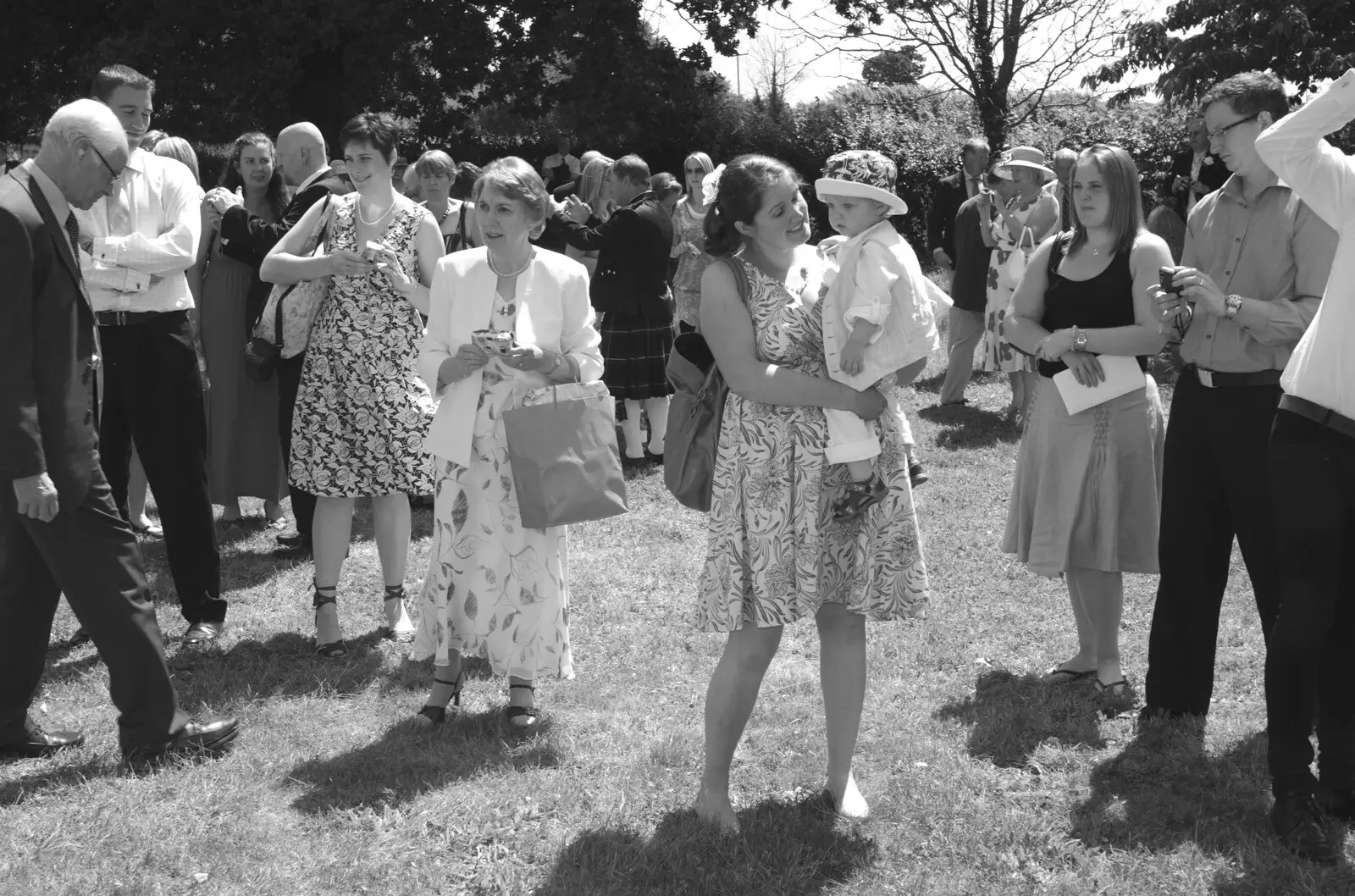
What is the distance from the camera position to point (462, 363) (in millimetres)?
4617

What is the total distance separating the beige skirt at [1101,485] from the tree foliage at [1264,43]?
11386mm

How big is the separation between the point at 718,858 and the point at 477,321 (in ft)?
6.64

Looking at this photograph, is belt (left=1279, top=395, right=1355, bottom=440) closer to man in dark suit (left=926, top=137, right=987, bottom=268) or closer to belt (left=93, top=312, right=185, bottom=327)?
belt (left=93, top=312, right=185, bottom=327)

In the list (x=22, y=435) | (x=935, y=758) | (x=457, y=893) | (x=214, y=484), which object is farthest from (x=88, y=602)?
(x=214, y=484)

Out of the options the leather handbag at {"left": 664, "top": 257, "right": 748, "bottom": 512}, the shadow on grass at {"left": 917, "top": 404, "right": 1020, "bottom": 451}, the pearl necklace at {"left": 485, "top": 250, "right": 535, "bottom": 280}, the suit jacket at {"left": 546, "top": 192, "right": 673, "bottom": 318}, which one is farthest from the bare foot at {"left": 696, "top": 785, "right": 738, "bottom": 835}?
the shadow on grass at {"left": 917, "top": 404, "right": 1020, "bottom": 451}

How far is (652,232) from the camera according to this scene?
9.00 meters

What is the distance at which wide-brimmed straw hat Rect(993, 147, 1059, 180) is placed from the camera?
9.64 metres

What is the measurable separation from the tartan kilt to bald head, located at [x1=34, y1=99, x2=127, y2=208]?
17.3 ft

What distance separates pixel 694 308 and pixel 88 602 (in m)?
5.94

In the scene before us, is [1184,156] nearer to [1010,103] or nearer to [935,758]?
[935,758]

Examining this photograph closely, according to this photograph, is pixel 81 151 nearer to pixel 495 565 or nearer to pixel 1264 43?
pixel 495 565

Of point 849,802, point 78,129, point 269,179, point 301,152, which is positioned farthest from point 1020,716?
point 269,179

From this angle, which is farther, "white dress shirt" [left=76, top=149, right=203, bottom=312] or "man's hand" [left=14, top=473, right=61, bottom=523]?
"white dress shirt" [left=76, top=149, right=203, bottom=312]

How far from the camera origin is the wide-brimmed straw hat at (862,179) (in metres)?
3.80
